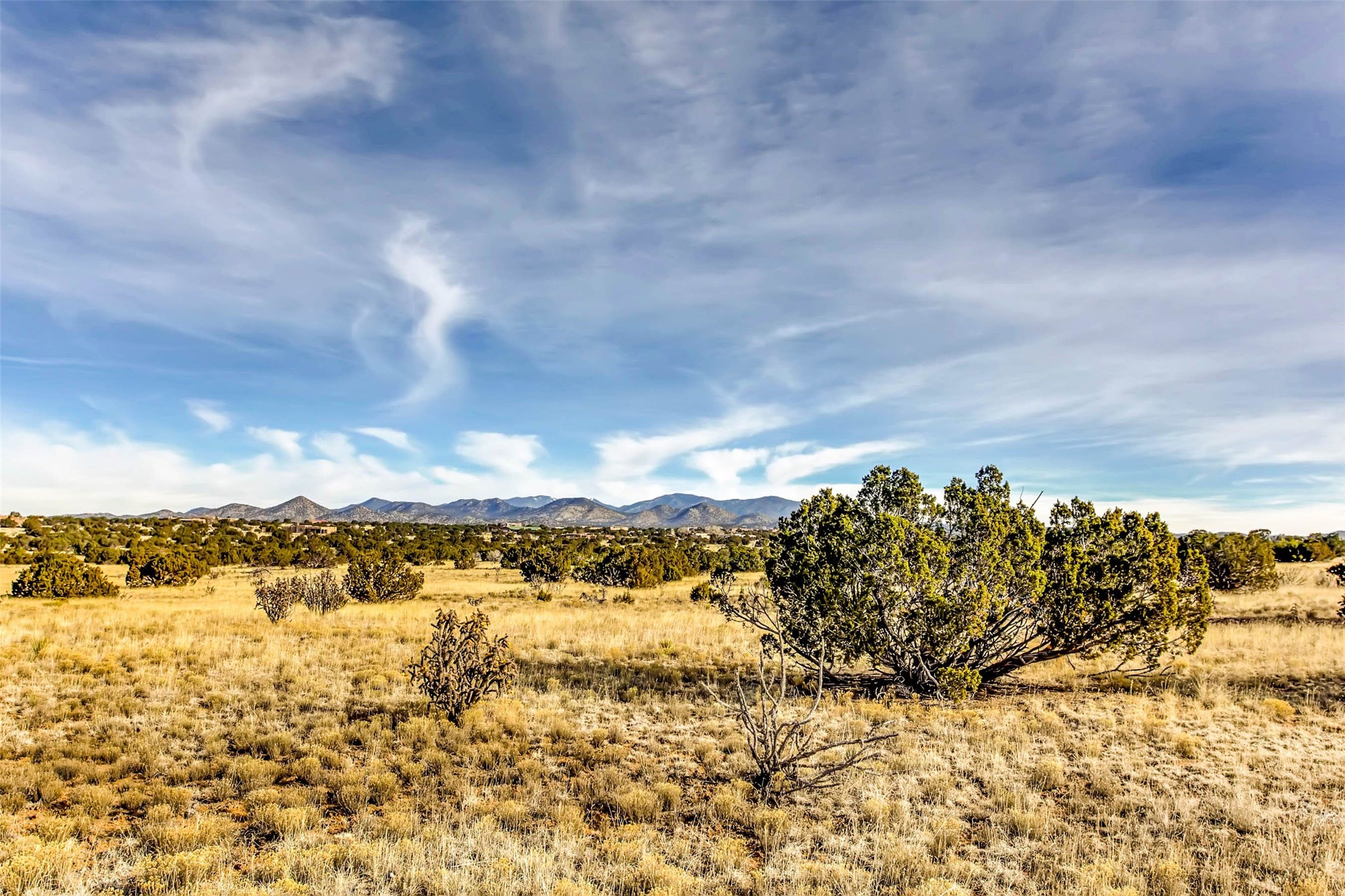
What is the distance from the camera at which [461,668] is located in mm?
12133

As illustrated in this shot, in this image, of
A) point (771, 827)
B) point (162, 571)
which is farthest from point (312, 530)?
point (771, 827)

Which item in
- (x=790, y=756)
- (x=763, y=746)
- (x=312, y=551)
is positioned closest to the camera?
(x=763, y=746)

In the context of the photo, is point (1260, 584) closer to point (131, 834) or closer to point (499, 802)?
point (499, 802)

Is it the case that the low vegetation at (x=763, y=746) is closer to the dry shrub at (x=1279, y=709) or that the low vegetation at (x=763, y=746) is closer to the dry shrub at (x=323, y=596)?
the dry shrub at (x=1279, y=709)

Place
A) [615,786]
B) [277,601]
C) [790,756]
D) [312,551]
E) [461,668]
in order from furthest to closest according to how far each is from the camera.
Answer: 1. [312,551]
2. [277,601]
3. [461,668]
4. [790,756]
5. [615,786]

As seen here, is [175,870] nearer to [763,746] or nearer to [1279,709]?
[763,746]

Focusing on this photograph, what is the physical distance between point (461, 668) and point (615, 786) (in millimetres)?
4711

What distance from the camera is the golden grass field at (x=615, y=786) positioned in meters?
6.34

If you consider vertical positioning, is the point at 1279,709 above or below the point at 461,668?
below

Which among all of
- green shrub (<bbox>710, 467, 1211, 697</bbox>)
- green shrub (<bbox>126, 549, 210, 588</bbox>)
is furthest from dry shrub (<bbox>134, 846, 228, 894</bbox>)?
green shrub (<bbox>126, 549, 210, 588</bbox>)

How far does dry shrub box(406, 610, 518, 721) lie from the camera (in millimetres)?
11805

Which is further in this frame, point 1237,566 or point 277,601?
point 1237,566

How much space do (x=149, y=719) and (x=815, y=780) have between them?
11.2 metres

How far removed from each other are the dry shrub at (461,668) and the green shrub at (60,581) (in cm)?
2725
